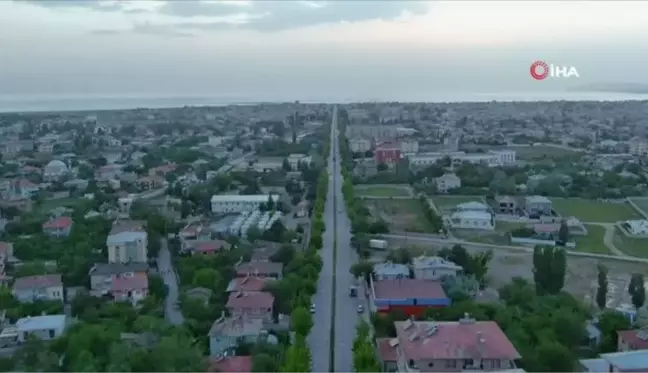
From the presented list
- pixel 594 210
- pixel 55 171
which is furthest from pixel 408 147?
pixel 55 171

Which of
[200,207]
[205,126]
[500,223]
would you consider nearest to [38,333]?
[200,207]

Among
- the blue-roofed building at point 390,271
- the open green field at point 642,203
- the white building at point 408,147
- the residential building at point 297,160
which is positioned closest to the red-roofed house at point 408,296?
the blue-roofed building at point 390,271

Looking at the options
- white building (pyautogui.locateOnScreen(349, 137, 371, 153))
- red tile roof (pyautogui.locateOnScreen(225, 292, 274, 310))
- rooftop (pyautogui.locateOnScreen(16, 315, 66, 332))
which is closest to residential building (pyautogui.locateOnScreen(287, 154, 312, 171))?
white building (pyautogui.locateOnScreen(349, 137, 371, 153))

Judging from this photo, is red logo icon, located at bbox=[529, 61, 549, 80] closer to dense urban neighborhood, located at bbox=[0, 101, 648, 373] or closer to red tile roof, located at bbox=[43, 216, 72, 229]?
dense urban neighborhood, located at bbox=[0, 101, 648, 373]

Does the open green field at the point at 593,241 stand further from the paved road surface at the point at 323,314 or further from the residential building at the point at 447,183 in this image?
the residential building at the point at 447,183

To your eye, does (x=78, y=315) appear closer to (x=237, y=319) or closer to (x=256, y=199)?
(x=237, y=319)

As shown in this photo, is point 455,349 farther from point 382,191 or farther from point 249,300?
point 382,191
